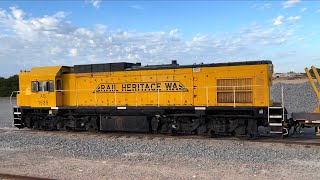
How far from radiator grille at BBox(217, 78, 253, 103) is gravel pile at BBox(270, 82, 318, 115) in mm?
12715

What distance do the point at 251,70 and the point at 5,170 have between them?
8.95 metres

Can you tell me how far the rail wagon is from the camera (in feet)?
40.3

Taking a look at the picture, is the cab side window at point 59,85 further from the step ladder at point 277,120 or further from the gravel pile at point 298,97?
the gravel pile at point 298,97

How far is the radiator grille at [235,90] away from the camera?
12477mm

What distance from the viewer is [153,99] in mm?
13930

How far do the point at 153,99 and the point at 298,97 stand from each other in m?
21.0

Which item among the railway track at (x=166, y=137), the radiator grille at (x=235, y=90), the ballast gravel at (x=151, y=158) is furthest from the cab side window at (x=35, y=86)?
the radiator grille at (x=235, y=90)

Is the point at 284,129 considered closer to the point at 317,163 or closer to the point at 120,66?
the point at 317,163

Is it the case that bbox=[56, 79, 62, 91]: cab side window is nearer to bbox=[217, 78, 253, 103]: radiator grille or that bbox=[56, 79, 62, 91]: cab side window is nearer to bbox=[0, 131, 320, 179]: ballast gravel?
bbox=[0, 131, 320, 179]: ballast gravel

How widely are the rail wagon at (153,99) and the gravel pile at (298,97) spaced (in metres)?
12.9

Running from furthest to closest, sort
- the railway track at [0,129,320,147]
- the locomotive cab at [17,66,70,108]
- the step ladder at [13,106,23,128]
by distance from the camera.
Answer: the step ladder at [13,106,23,128]
the locomotive cab at [17,66,70,108]
the railway track at [0,129,320,147]

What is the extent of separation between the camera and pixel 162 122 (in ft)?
44.7

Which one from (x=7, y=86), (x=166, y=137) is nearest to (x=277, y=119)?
(x=166, y=137)

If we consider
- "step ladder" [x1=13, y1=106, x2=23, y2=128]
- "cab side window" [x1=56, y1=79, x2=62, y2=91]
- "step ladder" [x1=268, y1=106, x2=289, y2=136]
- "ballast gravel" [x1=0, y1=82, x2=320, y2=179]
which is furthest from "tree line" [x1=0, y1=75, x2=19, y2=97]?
"step ladder" [x1=268, y1=106, x2=289, y2=136]
